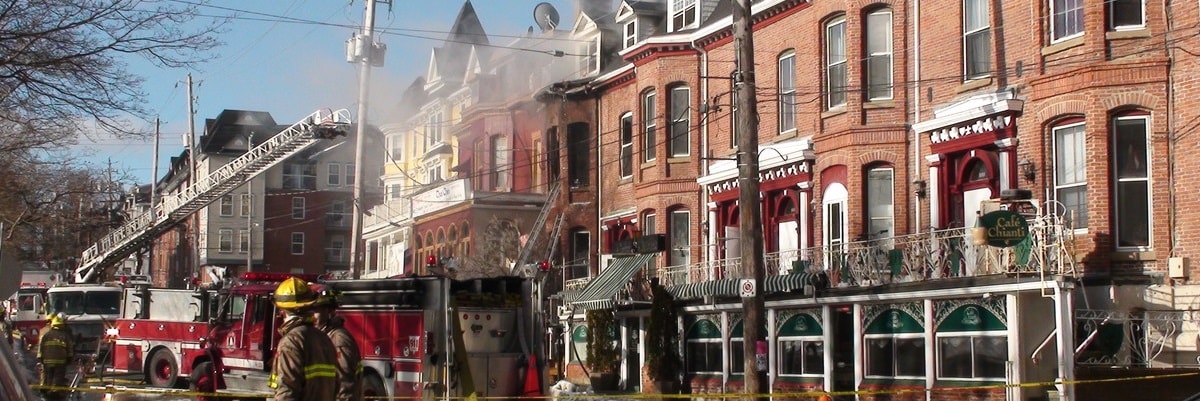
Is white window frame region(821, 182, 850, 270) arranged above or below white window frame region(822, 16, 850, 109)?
below

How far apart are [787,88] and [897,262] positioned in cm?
722

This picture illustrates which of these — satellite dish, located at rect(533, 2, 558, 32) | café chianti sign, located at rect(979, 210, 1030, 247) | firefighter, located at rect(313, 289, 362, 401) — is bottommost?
firefighter, located at rect(313, 289, 362, 401)

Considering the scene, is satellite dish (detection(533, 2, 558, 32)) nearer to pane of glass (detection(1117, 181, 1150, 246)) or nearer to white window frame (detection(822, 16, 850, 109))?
white window frame (detection(822, 16, 850, 109))

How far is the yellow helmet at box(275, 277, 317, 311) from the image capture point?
8422mm

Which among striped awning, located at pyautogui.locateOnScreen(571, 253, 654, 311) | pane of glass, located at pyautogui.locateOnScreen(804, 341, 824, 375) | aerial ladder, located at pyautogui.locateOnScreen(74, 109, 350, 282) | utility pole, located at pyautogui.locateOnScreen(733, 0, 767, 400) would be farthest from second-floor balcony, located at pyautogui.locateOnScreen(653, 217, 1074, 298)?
aerial ladder, located at pyautogui.locateOnScreen(74, 109, 350, 282)

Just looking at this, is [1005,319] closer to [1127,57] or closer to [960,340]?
[960,340]

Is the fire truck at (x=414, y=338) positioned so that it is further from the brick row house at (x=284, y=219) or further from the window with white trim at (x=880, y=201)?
the brick row house at (x=284, y=219)

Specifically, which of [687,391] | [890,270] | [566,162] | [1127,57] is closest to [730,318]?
[687,391]

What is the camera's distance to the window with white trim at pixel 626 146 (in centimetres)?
3447

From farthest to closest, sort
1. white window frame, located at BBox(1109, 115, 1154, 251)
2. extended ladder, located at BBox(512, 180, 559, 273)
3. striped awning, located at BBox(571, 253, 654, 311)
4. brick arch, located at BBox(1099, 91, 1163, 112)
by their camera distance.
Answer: extended ladder, located at BBox(512, 180, 559, 273) < striped awning, located at BBox(571, 253, 654, 311) < white window frame, located at BBox(1109, 115, 1154, 251) < brick arch, located at BBox(1099, 91, 1163, 112)

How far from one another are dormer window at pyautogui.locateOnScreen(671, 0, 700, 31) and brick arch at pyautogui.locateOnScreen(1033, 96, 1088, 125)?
12.7m

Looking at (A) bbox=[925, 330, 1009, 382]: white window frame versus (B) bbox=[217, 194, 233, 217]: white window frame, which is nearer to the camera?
(A) bbox=[925, 330, 1009, 382]: white window frame

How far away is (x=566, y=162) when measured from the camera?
37812mm

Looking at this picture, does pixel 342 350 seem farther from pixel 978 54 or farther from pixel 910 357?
pixel 978 54
